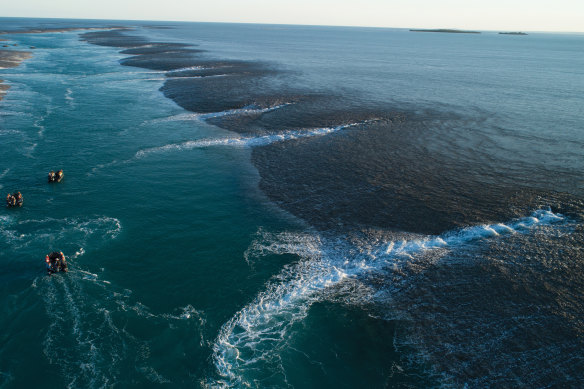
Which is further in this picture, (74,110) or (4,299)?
(74,110)

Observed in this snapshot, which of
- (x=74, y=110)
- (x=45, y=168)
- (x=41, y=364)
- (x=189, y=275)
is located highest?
(x=74, y=110)

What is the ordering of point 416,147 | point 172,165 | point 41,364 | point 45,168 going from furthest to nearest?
1. point 416,147
2. point 172,165
3. point 45,168
4. point 41,364

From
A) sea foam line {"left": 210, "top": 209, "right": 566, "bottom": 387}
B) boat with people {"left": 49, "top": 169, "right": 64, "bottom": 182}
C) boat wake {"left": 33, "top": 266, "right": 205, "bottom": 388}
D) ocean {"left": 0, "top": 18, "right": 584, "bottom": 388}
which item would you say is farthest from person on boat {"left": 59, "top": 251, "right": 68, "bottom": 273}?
boat with people {"left": 49, "top": 169, "right": 64, "bottom": 182}

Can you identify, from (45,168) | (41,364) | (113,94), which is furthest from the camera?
(113,94)

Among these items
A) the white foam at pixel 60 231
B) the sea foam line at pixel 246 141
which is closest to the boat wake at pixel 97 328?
the white foam at pixel 60 231

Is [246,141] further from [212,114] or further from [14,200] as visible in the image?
[14,200]

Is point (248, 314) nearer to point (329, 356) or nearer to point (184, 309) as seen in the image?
point (184, 309)

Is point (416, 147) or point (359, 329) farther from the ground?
point (416, 147)

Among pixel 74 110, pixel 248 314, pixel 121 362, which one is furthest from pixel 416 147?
pixel 74 110
